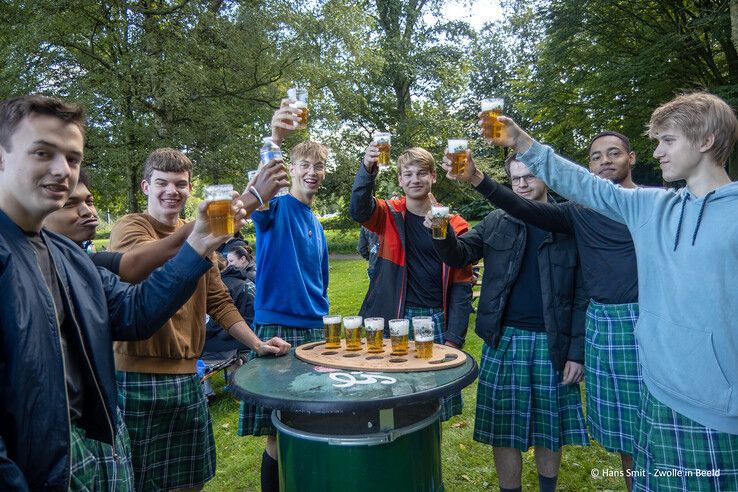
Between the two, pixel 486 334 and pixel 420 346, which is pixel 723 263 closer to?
pixel 420 346

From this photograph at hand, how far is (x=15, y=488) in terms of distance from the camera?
4.00 ft

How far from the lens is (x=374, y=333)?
256 centimetres

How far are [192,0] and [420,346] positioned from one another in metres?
10.6

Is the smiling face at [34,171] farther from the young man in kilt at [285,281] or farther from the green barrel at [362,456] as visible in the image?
the young man in kilt at [285,281]

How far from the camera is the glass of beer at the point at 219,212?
176 centimetres

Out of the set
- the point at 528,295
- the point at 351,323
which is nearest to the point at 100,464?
A: the point at 351,323

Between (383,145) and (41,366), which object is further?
(383,145)

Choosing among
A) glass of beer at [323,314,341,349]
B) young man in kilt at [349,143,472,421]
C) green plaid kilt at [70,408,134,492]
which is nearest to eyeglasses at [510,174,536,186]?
young man in kilt at [349,143,472,421]

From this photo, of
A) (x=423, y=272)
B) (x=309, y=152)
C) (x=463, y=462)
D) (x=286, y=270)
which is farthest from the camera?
(x=463, y=462)

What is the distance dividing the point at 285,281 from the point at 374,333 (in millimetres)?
827

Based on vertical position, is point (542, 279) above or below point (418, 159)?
below

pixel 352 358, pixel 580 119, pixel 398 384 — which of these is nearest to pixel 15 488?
pixel 398 384

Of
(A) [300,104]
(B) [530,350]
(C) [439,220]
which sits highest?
(A) [300,104]

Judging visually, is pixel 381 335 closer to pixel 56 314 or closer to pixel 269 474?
pixel 269 474
